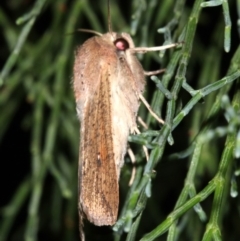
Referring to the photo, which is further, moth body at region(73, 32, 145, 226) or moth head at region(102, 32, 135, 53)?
moth head at region(102, 32, 135, 53)

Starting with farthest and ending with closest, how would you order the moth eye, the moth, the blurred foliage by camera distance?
the moth eye < the moth < the blurred foliage

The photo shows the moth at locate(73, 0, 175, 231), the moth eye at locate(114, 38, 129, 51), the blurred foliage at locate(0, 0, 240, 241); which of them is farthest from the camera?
the moth eye at locate(114, 38, 129, 51)

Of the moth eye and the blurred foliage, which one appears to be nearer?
the blurred foliage

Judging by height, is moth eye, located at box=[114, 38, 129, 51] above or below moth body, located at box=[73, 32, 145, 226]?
above

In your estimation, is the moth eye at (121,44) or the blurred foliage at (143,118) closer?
the blurred foliage at (143,118)

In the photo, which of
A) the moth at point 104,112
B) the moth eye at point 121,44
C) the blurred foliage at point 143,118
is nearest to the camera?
the blurred foliage at point 143,118

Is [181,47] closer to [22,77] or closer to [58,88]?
[58,88]
